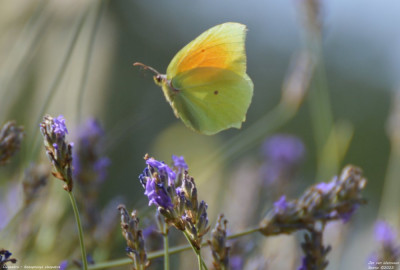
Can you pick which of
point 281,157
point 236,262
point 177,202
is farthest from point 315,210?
point 281,157

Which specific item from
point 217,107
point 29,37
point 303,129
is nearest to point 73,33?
point 29,37

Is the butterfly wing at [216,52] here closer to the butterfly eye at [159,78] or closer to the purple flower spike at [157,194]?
the butterfly eye at [159,78]

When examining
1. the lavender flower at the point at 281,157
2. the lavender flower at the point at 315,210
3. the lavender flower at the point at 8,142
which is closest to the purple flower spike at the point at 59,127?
the lavender flower at the point at 8,142

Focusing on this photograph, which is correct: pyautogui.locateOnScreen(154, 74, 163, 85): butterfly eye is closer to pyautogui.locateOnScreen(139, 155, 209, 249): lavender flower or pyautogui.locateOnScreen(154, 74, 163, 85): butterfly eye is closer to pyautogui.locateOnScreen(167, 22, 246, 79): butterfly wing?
pyautogui.locateOnScreen(167, 22, 246, 79): butterfly wing

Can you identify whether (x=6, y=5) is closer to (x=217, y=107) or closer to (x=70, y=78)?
(x=70, y=78)

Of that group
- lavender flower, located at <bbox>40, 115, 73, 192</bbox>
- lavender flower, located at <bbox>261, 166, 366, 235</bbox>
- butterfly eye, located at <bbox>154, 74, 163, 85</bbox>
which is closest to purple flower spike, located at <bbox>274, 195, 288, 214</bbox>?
lavender flower, located at <bbox>261, 166, 366, 235</bbox>
